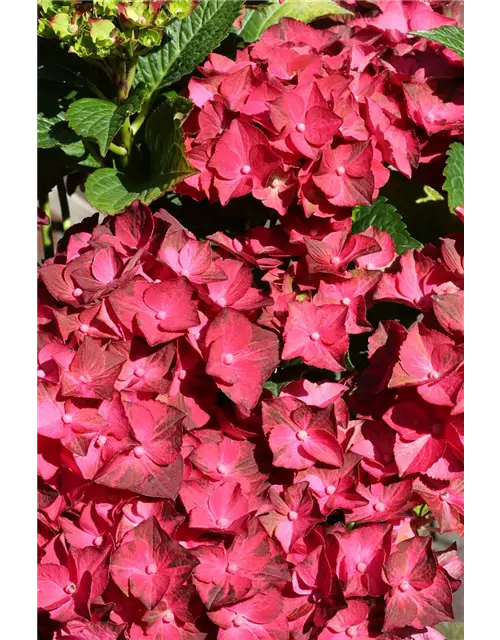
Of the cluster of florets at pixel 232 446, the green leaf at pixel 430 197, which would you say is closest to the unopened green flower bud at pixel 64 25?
the cluster of florets at pixel 232 446

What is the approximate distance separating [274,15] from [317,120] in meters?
0.40

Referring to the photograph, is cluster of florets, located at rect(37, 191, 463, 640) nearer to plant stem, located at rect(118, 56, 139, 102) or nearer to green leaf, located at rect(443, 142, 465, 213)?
green leaf, located at rect(443, 142, 465, 213)

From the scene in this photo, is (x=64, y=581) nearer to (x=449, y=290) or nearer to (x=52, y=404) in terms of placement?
(x=52, y=404)

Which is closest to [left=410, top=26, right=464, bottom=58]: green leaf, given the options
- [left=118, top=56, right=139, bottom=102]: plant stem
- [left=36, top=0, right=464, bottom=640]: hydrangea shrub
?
[left=36, top=0, right=464, bottom=640]: hydrangea shrub

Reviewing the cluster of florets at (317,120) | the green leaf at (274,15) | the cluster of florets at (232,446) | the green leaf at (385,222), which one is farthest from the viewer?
the green leaf at (274,15)

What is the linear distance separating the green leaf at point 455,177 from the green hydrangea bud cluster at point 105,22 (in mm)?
358

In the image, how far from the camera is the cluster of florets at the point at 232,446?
→ 2.78ft

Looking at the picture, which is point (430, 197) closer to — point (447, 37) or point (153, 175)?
point (447, 37)

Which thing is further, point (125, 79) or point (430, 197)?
point (430, 197)

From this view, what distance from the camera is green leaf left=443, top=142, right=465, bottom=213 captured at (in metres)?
0.99

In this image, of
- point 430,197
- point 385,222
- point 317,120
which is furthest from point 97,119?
point 430,197

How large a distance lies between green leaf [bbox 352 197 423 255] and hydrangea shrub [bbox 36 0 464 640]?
0.20 ft

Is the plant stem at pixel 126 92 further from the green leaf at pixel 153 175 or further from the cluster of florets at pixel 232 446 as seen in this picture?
the cluster of florets at pixel 232 446

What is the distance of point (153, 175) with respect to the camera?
3.38ft
